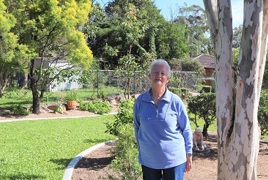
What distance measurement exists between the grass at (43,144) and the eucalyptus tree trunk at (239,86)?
9.73ft

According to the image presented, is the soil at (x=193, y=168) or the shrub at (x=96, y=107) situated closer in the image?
the soil at (x=193, y=168)

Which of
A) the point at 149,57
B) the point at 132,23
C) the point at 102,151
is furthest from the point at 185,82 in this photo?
the point at 102,151

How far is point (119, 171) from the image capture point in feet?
14.7

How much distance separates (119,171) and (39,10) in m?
10.5

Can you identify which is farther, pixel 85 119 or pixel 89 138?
pixel 85 119

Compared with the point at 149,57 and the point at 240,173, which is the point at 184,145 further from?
the point at 149,57

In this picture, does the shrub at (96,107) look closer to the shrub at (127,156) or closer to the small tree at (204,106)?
the small tree at (204,106)

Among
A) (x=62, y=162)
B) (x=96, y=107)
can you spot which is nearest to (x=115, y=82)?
(x=96, y=107)

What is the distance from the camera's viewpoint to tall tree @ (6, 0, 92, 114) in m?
13.5

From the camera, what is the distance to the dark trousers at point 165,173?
3.00m

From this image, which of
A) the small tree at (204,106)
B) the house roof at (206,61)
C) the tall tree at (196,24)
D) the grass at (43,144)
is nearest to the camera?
the grass at (43,144)

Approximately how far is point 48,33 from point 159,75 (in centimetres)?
1165

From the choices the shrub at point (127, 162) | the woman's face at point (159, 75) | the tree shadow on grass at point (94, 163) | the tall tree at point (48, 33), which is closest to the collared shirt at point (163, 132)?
the woman's face at point (159, 75)

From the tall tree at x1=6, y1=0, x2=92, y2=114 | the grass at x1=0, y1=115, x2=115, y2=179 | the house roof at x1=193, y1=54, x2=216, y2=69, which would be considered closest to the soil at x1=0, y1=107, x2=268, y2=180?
the grass at x1=0, y1=115, x2=115, y2=179
